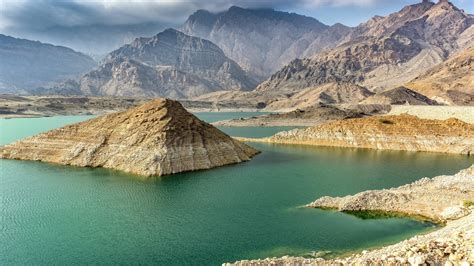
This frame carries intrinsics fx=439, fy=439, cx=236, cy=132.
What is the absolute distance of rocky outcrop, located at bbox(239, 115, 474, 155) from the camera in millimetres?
91562

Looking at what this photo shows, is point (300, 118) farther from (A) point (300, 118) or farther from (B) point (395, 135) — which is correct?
(B) point (395, 135)

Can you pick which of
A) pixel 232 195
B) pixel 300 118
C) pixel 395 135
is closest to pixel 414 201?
pixel 232 195

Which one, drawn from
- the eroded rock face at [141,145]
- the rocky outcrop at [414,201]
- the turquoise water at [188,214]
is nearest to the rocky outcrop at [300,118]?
the eroded rock face at [141,145]

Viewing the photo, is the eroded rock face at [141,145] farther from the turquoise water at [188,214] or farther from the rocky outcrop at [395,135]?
the rocky outcrop at [395,135]

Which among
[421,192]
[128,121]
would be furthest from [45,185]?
[421,192]

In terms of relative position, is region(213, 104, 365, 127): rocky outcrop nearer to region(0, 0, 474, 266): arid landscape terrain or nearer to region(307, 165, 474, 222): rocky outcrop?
region(0, 0, 474, 266): arid landscape terrain

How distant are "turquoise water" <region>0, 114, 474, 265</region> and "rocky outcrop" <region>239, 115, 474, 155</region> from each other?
16665mm

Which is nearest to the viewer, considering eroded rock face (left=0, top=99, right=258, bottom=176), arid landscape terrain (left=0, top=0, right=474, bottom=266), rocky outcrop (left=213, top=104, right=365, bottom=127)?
arid landscape terrain (left=0, top=0, right=474, bottom=266)

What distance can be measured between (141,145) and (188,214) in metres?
27.6

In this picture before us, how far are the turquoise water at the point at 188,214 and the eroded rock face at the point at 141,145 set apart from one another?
2.65m

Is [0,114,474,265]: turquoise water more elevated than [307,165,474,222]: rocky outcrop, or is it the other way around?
[307,165,474,222]: rocky outcrop

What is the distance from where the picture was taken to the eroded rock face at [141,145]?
68.8 metres

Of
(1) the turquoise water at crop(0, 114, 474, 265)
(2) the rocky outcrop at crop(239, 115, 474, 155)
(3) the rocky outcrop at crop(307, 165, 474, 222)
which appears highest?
(2) the rocky outcrop at crop(239, 115, 474, 155)

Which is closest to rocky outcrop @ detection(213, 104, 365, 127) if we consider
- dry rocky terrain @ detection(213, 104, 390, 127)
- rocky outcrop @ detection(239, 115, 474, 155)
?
dry rocky terrain @ detection(213, 104, 390, 127)
